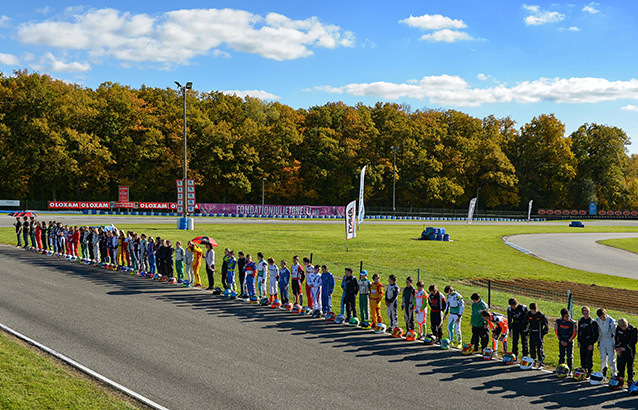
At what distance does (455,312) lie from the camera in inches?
510

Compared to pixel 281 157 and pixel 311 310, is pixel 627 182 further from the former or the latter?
pixel 311 310

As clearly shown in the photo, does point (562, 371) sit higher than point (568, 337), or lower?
lower

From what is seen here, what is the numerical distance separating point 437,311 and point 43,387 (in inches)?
358

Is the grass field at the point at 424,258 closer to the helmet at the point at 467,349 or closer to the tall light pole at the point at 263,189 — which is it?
the helmet at the point at 467,349

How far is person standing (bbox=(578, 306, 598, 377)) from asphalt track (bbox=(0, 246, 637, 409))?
2.61 feet

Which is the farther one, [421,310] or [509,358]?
[421,310]

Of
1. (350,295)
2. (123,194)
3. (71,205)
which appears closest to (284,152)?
(123,194)

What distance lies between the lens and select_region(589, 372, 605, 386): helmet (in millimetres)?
10391

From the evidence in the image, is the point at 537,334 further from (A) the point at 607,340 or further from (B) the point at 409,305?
(B) the point at 409,305

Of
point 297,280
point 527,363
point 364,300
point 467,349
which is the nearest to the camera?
point 527,363

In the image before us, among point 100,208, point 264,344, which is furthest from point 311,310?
point 100,208

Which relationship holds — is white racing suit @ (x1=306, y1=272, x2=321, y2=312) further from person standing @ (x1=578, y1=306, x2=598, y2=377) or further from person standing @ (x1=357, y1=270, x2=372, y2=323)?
person standing @ (x1=578, y1=306, x2=598, y2=377)

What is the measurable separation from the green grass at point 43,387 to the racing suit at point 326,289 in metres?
7.48

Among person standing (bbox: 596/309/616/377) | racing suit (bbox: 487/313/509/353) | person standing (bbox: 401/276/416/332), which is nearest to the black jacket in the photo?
person standing (bbox: 596/309/616/377)
